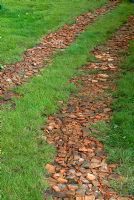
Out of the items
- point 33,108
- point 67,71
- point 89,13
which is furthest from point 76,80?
point 89,13

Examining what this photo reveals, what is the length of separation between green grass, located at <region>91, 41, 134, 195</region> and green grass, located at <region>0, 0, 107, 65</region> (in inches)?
147

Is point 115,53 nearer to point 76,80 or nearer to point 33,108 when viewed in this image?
point 76,80

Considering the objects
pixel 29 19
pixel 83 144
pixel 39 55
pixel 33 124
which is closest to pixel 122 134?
pixel 83 144

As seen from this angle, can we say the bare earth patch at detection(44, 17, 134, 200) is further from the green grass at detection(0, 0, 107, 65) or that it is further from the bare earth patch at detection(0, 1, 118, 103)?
the green grass at detection(0, 0, 107, 65)

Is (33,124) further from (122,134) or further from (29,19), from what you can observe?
(29,19)

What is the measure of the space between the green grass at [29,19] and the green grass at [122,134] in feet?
12.3

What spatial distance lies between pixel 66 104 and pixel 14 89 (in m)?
1.40

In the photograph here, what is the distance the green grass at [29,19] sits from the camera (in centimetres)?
1294

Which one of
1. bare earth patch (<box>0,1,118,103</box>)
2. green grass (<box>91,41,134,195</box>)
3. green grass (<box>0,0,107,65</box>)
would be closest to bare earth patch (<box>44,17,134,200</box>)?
green grass (<box>91,41,134,195</box>)

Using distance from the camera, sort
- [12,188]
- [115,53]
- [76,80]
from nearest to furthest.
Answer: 1. [12,188]
2. [76,80]
3. [115,53]

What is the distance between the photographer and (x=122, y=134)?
25.2 feet

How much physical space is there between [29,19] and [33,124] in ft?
30.4

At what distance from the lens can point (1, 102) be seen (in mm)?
8977

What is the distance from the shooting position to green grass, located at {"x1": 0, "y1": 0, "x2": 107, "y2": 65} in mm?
12935
